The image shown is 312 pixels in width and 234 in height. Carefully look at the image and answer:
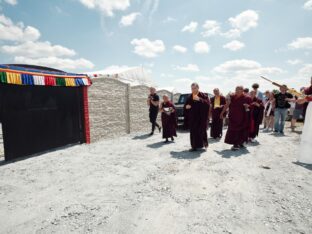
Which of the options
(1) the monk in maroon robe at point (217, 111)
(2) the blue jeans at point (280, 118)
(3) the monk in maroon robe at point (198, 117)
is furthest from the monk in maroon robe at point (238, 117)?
(2) the blue jeans at point (280, 118)

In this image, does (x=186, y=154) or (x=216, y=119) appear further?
(x=216, y=119)

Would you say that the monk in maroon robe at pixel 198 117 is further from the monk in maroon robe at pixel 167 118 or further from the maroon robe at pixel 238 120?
the monk in maroon robe at pixel 167 118

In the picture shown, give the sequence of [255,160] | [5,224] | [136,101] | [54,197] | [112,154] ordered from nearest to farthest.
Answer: [5,224]
[54,197]
[255,160]
[112,154]
[136,101]

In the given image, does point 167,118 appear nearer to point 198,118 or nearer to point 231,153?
point 198,118

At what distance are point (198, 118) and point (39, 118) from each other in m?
4.72

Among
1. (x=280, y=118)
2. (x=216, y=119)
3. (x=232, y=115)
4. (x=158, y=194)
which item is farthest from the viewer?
(x=280, y=118)

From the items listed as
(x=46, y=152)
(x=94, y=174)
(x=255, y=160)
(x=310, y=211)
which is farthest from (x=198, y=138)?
(x=46, y=152)

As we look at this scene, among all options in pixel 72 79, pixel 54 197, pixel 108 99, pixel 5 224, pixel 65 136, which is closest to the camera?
pixel 5 224

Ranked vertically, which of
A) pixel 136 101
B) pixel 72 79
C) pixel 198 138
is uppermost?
pixel 72 79

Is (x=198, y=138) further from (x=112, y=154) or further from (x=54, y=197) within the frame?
(x=54, y=197)

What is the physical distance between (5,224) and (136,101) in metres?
8.43

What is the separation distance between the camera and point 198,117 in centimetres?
622

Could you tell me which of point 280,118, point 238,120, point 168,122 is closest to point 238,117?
point 238,120

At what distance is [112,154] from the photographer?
247 inches
